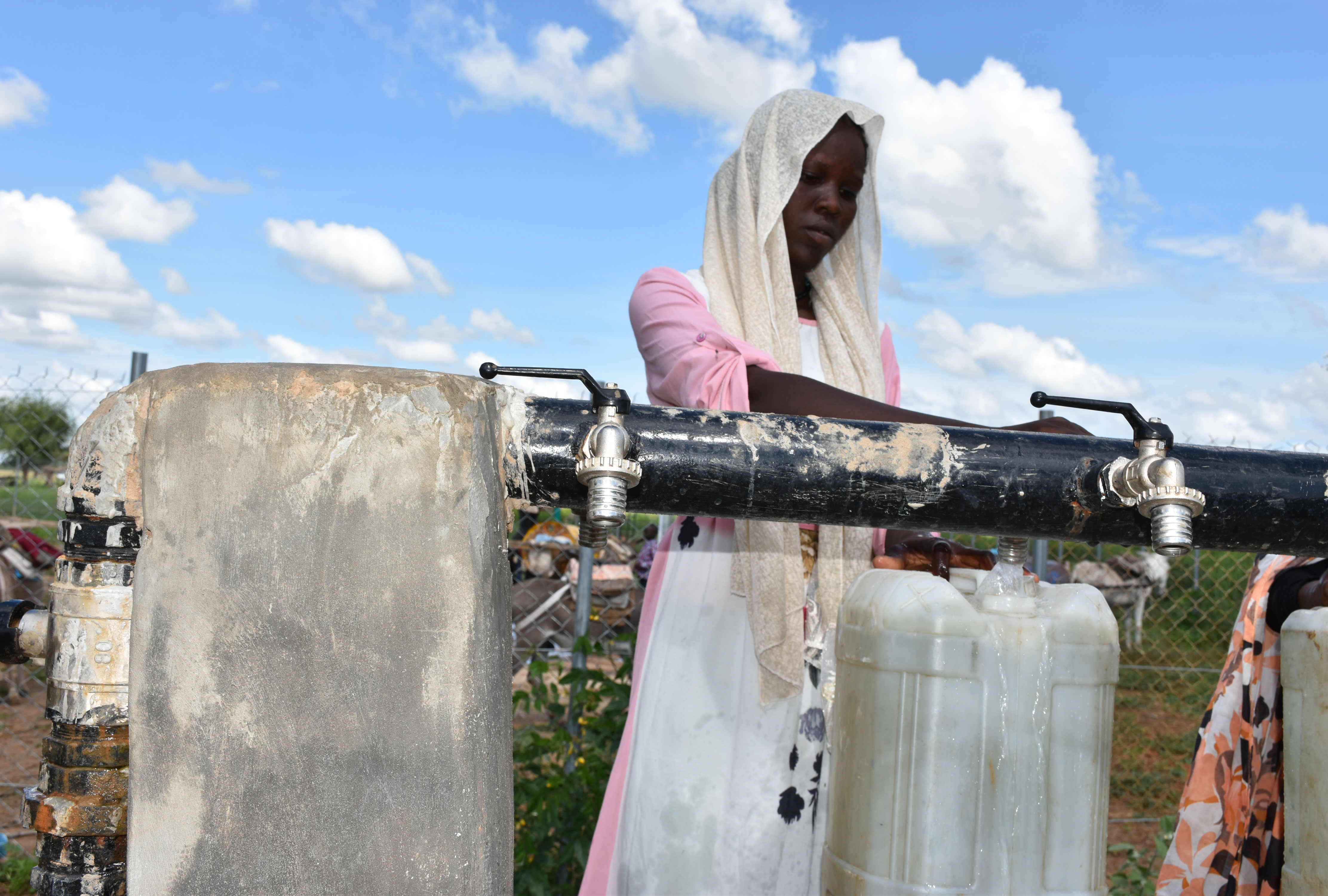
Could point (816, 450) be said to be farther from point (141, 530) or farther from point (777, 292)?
point (777, 292)

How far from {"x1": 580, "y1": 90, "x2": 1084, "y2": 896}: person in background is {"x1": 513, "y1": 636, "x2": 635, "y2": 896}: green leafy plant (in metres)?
1.15

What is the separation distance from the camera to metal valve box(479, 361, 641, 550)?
2.59 feet

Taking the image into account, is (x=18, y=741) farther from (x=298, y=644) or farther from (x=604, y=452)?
(x=604, y=452)

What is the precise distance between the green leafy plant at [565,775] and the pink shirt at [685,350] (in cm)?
149

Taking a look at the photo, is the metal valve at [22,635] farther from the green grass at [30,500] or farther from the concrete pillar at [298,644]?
the green grass at [30,500]

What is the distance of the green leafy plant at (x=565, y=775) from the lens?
286 cm

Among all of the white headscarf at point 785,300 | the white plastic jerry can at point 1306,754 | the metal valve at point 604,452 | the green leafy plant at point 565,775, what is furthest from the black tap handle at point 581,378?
the green leafy plant at point 565,775

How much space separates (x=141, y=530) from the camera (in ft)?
2.58

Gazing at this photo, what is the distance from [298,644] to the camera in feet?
2.52

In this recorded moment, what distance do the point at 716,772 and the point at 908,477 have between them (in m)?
1.04

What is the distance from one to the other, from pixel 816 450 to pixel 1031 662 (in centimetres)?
56

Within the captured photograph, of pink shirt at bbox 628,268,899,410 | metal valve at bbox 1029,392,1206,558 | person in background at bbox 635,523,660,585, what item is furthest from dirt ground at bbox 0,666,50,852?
metal valve at bbox 1029,392,1206,558

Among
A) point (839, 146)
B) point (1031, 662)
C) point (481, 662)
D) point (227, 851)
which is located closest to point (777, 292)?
point (839, 146)

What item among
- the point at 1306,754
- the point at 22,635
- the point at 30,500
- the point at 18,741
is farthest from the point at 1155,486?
the point at 30,500
